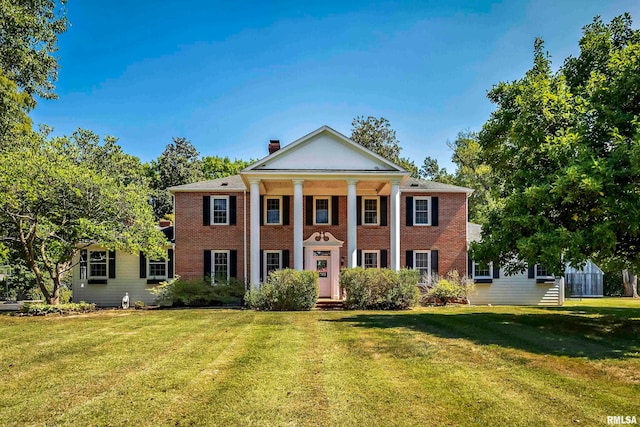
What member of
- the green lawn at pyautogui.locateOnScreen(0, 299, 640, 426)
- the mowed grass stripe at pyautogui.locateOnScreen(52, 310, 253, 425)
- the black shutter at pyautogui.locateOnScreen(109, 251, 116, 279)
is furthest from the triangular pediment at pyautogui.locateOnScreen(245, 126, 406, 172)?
the black shutter at pyautogui.locateOnScreen(109, 251, 116, 279)

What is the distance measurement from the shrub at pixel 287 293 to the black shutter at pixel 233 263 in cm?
500

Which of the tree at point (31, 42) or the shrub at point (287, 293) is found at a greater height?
the tree at point (31, 42)

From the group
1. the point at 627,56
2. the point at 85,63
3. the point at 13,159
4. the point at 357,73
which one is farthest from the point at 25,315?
the point at 627,56

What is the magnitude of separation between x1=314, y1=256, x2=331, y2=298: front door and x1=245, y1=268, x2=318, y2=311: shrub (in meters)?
4.26

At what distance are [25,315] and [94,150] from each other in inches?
695

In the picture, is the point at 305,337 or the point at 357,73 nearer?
the point at 305,337

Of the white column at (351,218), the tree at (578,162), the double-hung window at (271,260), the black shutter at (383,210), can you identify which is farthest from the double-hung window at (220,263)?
the tree at (578,162)

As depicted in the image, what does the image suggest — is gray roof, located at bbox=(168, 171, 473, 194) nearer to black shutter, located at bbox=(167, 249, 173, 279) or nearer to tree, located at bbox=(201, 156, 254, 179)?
black shutter, located at bbox=(167, 249, 173, 279)

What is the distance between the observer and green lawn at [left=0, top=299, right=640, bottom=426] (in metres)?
5.79

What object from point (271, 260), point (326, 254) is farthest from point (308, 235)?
point (271, 260)

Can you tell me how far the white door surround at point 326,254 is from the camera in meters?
22.0

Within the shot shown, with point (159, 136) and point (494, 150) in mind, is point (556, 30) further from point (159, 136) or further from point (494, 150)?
point (159, 136)

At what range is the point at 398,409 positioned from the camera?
19.4 feet

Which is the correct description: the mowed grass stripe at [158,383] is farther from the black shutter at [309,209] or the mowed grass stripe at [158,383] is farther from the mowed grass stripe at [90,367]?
the black shutter at [309,209]
